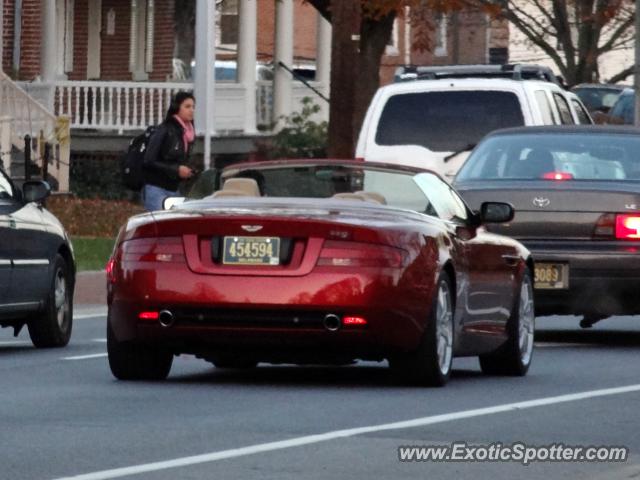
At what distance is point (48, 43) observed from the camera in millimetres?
41250

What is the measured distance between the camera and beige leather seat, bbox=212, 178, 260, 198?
44.7ft

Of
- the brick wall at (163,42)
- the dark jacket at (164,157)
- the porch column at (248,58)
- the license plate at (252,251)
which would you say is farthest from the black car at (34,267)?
the brick wall at (163,42)

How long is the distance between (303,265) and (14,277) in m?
3.95

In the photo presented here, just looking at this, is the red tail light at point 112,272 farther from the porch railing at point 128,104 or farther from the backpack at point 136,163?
the porch railing at point 128,104

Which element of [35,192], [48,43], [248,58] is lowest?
[35,192]

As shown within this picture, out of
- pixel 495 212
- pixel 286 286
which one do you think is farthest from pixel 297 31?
pixel 286 286

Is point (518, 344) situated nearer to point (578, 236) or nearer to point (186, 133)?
point (578, 236)

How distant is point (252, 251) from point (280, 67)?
103 feet

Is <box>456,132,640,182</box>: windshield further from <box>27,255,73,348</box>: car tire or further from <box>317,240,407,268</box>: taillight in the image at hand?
<box>317,240,407,268</box>: taillight

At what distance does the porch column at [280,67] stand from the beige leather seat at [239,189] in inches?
1174

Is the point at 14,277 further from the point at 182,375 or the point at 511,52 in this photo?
the point at 511,52

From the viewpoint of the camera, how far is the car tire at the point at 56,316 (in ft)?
54.9

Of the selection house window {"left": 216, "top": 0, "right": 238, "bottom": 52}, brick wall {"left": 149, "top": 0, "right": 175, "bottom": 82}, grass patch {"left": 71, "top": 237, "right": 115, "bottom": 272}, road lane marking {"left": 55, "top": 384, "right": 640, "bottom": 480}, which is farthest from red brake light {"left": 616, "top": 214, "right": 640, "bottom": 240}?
house window {"left": 216, "top": 0, "right": 238, "bottom": 52}

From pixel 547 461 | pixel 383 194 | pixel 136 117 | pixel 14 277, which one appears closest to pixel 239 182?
pixel 383 194
